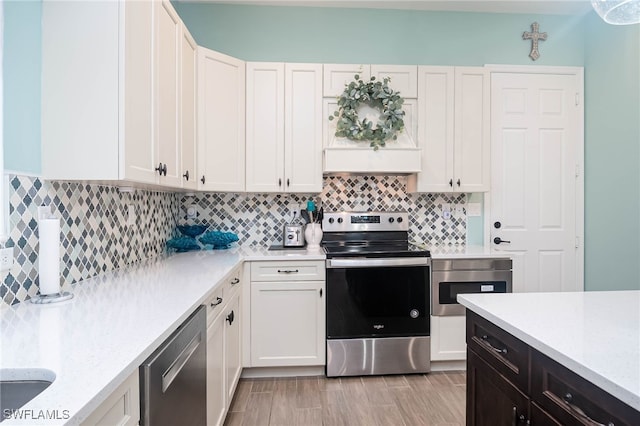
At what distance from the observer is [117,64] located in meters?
1.40

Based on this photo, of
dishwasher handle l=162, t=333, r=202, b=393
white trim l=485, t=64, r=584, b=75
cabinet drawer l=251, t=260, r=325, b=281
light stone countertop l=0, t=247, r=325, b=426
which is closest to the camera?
light stone countertop l=0, t=247, r=325, b=426

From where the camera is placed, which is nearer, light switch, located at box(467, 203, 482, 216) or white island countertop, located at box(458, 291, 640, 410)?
white island countertop, located at box(458, 291, 640, 410)

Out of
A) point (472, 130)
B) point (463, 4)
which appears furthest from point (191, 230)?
point (463, 4)

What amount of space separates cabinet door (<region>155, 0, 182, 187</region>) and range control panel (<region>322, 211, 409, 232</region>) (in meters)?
1.32

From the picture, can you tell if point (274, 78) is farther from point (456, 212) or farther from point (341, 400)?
point (341, 400)

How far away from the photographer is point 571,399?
0.88 metres

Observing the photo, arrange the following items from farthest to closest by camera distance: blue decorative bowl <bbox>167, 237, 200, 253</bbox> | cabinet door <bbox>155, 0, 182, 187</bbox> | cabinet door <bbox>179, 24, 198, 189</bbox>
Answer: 1. blue decorative bowl <bbox>167, 237, 200, 253</bbox>
2. cabinet door <bbox>179, 24, 198, 189</bbox>
3. cabinet door <bbox>155, 0, 182, 187</bbox>

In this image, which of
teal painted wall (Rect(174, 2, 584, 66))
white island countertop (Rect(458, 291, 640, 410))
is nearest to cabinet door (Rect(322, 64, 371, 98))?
teal painted wall (Rect(174, 2, 584, 66))

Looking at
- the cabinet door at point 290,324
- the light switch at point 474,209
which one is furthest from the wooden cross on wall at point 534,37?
the cabinet door at point 290,324

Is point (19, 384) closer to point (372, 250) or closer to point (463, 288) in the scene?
point (372, 250)

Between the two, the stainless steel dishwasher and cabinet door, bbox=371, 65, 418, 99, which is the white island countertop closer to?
the stainless steel dishwasher

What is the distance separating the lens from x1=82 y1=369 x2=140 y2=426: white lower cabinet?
74cm

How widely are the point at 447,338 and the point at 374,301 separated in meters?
0.65

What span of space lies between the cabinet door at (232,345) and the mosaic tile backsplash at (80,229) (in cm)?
67
